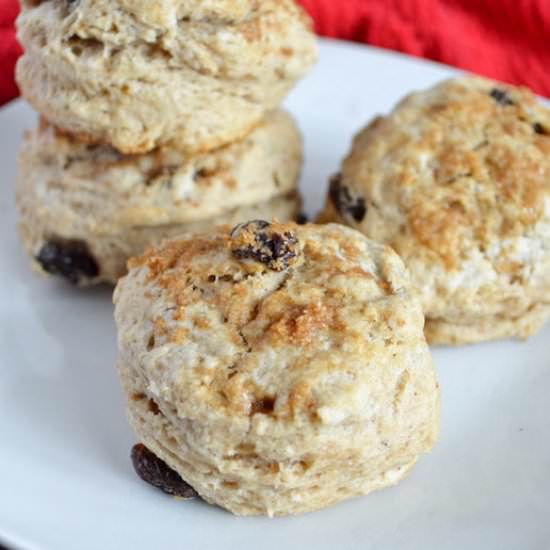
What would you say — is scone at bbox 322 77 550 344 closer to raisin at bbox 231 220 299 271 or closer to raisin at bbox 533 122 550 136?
A: raisin at bbox 533 122 550 136

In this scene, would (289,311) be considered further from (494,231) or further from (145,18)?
(145,18)

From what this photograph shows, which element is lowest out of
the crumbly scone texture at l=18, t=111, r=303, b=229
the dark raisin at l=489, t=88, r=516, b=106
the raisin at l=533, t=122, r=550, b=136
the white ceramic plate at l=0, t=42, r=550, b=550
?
the white ceramic plate at l=0, t=42, r=550, b=550

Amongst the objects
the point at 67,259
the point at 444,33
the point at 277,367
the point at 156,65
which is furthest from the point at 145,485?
the point at 444,33

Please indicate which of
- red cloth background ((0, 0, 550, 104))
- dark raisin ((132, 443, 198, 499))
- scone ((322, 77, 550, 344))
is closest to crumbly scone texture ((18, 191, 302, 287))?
scone ((322, 77, 550, 344))

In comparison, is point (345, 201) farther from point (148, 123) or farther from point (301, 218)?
point (148, 123)

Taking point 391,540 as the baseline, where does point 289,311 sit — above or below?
above

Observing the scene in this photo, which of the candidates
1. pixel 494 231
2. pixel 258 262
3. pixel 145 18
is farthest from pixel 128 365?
pixel 494 231

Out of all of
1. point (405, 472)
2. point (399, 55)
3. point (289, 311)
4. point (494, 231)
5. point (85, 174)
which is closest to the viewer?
point (289, 311)
